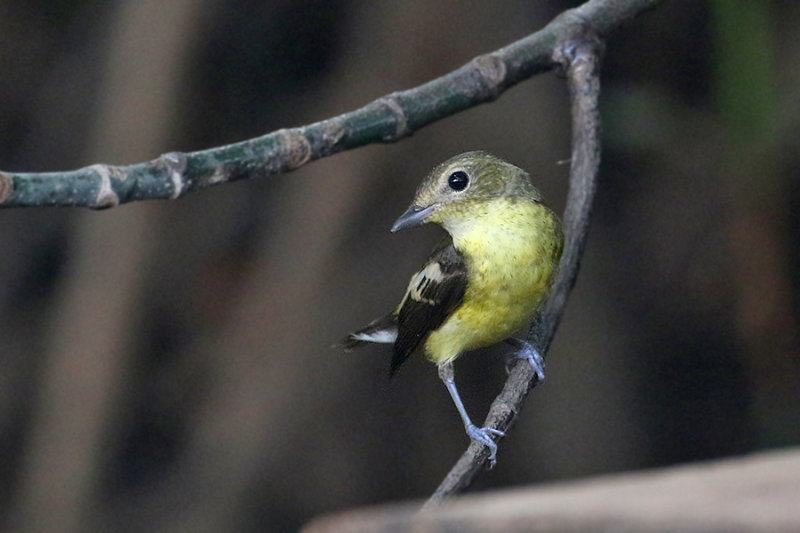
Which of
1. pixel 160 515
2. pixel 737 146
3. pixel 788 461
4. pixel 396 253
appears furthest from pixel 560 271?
pixel 160 515

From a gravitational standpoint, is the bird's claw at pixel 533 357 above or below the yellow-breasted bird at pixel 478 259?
→ below

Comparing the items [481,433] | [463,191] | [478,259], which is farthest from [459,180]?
[481,433]

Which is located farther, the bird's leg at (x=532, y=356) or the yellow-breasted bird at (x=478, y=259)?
the yellow-breasted bird at (x=478, y=259)

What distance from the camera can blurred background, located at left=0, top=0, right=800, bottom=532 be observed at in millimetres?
3877

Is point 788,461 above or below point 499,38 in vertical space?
below

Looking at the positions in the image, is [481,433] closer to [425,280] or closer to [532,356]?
[532,356]

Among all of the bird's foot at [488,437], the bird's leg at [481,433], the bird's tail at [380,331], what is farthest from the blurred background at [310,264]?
the bird's foot at [488,437]

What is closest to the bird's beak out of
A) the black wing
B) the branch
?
the black wing

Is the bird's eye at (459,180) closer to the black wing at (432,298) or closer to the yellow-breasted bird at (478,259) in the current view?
the yellow-breasted bird at (478,259)

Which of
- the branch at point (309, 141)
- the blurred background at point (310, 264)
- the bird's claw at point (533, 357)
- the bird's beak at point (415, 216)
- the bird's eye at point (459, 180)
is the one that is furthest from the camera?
the blurred background at point (310, 264)

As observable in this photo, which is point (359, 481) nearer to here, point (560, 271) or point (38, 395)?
point (38, 395)

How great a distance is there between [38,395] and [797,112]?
262 cm

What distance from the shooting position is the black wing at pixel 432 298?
83.1 inches

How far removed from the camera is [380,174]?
13.2 ft
